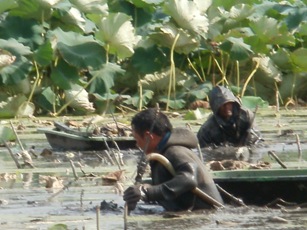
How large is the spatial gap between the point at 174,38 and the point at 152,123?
8.60 metres

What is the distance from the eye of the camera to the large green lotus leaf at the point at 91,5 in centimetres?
1550

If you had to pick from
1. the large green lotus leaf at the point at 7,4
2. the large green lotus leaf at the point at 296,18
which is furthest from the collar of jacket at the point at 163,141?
the large green lotus leaf at the point at 296,18

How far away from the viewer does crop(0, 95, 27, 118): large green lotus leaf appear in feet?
48.3

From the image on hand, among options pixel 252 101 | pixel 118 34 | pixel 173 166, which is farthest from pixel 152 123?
pixel 252 101

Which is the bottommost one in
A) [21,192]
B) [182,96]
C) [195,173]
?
[182,96]

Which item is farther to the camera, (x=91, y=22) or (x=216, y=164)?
(x=91, y=22)

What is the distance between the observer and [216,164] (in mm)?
9398

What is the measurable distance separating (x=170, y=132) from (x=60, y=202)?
105 cm

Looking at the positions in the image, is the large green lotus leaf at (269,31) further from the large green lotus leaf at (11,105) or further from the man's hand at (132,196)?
the man's hand at (132,196)

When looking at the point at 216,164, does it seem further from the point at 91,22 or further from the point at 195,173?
the point at 91,22

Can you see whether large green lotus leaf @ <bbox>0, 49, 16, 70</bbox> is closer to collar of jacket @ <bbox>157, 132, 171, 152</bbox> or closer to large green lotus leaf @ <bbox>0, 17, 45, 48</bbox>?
large green lotus leaf @ <bbox>0, 17, 45, 48</bbox>

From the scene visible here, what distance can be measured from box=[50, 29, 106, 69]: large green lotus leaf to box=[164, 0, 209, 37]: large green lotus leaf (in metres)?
1.19

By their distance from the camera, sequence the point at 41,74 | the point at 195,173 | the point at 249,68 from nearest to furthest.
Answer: the point at 195,173 < the point at 41,74 < the point at 249,68

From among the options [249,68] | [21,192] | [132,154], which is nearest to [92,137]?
[132,154]
